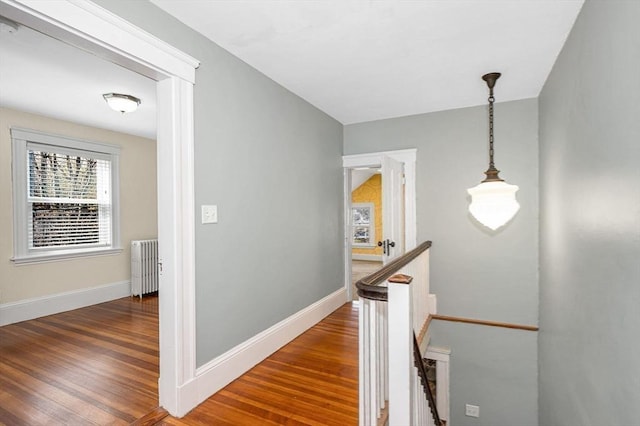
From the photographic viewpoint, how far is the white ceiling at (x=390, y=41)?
1.91m

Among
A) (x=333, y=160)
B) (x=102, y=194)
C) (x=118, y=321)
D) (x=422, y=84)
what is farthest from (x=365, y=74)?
(x=102, y=194)

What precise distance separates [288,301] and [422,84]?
8.37 ft

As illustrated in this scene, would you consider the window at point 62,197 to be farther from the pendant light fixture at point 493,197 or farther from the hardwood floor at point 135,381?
the pendant light fixture at point 493,197

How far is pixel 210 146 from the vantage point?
7.16 ft

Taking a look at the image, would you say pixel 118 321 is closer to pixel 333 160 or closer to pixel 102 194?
pixel 102 194

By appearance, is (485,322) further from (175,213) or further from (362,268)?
(362,268)

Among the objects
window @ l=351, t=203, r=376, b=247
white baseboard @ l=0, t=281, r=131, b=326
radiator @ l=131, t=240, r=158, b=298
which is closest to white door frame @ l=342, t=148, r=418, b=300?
radiator @ l=131, t=240, r=158, b=298

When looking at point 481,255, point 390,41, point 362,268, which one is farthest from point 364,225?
point 390,41

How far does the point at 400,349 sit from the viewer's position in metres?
1.40

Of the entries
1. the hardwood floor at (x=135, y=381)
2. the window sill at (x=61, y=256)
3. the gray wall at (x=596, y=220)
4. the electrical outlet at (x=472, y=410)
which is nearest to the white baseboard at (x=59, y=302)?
the hardwood floor at (x=135, y=381)

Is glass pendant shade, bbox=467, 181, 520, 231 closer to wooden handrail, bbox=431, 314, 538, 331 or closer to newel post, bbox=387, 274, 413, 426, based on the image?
wooden handrail, bbox=431, 314, 538, 331

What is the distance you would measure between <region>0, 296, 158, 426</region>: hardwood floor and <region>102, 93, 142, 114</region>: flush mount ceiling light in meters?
2.38

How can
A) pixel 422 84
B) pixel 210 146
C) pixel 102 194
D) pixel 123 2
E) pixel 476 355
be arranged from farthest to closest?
pixel 102 194 < pixel 476 355 < pixel 422 84 < pixel 210 146 < pixel 123 2

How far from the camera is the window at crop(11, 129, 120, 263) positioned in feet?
12.2
